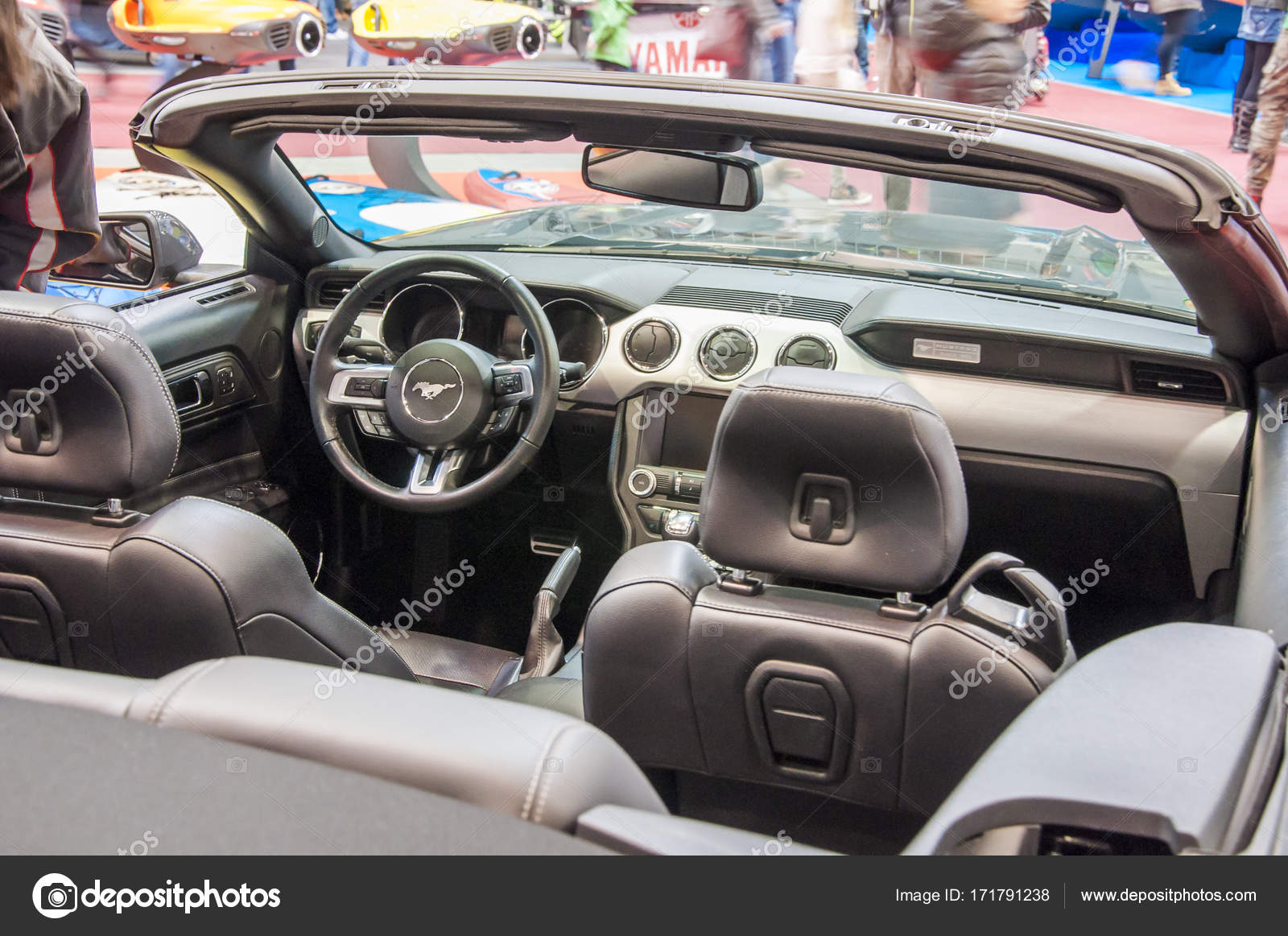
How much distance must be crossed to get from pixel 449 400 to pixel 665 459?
0.65m

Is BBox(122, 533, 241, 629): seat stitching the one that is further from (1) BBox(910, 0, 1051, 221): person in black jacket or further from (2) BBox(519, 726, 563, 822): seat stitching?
(1) BBox(910, 0, 1051, 221): person in black jacket

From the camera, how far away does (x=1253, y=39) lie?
767cm

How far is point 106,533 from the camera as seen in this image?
1.77 meters

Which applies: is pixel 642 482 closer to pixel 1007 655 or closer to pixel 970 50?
pixel 1007 655

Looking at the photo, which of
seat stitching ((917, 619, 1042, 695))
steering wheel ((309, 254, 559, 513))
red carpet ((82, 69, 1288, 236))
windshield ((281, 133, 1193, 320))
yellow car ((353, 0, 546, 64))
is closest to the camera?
seat stitching ((917, 619, 1042, 695))

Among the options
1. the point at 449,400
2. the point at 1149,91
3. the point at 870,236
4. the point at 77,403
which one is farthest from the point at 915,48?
the point at 1149,91

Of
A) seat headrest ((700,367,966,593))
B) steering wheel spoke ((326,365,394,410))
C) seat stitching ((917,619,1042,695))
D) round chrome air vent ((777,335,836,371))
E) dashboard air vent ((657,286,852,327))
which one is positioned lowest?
steering wheel spoke ((326,365,394,410))

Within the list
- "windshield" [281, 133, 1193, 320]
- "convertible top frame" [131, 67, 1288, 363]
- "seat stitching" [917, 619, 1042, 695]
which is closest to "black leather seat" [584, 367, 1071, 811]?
"seat stitching" [917, 619, 1042, 695]

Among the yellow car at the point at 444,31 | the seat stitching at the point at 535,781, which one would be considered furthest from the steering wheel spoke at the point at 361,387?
the yellow car at the point at 444,31

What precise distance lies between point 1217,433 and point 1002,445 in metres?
0.45

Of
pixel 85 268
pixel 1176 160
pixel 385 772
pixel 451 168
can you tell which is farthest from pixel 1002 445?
pixel 451 168

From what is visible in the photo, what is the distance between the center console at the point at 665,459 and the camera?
9.72ft

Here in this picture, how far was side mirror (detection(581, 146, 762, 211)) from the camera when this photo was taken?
2311mm
